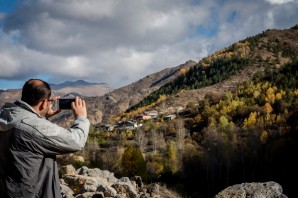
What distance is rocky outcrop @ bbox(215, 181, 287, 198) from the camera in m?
11.8

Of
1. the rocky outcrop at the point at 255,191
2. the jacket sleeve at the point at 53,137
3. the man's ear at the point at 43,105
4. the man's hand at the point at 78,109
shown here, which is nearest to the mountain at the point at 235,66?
the rocky outcrop at the point at 255,191

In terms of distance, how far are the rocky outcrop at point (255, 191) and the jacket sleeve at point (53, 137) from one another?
9516 mm

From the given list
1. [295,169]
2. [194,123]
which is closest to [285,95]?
[194,123]

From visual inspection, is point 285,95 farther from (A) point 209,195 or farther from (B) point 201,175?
(A) point 209,195

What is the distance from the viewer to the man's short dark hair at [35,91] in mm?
3514

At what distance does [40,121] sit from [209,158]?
1895 inches

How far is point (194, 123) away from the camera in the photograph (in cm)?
9100

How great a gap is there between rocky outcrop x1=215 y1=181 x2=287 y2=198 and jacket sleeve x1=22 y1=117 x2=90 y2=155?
9.52 m

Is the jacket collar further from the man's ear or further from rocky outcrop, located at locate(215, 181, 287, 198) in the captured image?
rocky outcrop, located at locate(215, 181, 287, 198)

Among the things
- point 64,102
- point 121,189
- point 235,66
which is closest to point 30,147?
point 64,102

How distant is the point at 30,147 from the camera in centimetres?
336

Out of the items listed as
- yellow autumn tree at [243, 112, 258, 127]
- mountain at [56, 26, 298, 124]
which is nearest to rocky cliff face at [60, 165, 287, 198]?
yellow autumn tree at [243, 112, 258, 127]

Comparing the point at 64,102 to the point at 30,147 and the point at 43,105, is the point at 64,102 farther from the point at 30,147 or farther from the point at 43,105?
the point at 30,147

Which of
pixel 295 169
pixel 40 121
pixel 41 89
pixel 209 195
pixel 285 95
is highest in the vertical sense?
pixel 285 95
